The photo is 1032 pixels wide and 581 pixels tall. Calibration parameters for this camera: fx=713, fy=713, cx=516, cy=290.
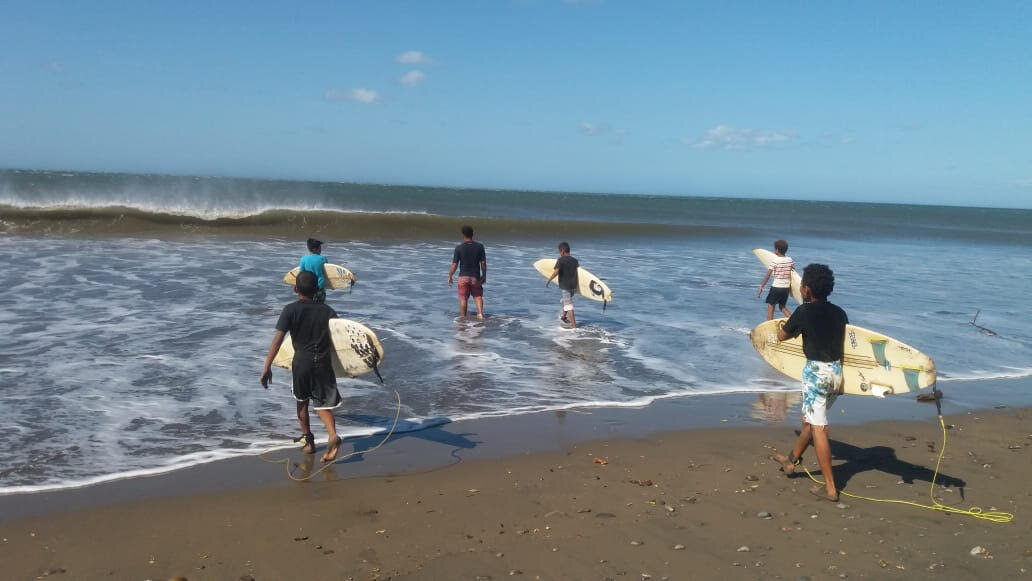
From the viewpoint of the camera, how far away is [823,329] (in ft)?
16.3

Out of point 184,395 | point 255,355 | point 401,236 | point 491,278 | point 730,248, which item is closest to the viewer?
point 184,395

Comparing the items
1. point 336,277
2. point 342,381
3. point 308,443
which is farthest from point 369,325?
point 308,443

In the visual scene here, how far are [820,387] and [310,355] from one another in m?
3.75

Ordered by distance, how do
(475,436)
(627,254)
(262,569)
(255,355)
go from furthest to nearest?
(627,254)
(255,355)
(475,436)
(262,569)

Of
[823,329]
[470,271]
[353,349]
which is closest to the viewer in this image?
Answer: [823,329]

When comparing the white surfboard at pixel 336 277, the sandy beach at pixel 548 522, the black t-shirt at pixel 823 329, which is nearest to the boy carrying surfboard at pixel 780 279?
the sandy beach at pixel 548 522

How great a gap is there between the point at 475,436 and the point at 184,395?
3.01 metres

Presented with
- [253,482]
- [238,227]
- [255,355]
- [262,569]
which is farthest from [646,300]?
[238,227]

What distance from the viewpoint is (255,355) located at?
8516mm

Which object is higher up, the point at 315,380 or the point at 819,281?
the point at 819,281

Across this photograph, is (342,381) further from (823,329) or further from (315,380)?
(823,329)

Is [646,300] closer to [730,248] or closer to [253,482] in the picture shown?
[253,482]

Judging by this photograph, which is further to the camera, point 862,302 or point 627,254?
point 627,254

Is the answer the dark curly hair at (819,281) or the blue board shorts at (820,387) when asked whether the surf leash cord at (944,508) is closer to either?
the blue board shorts at (820,387)
